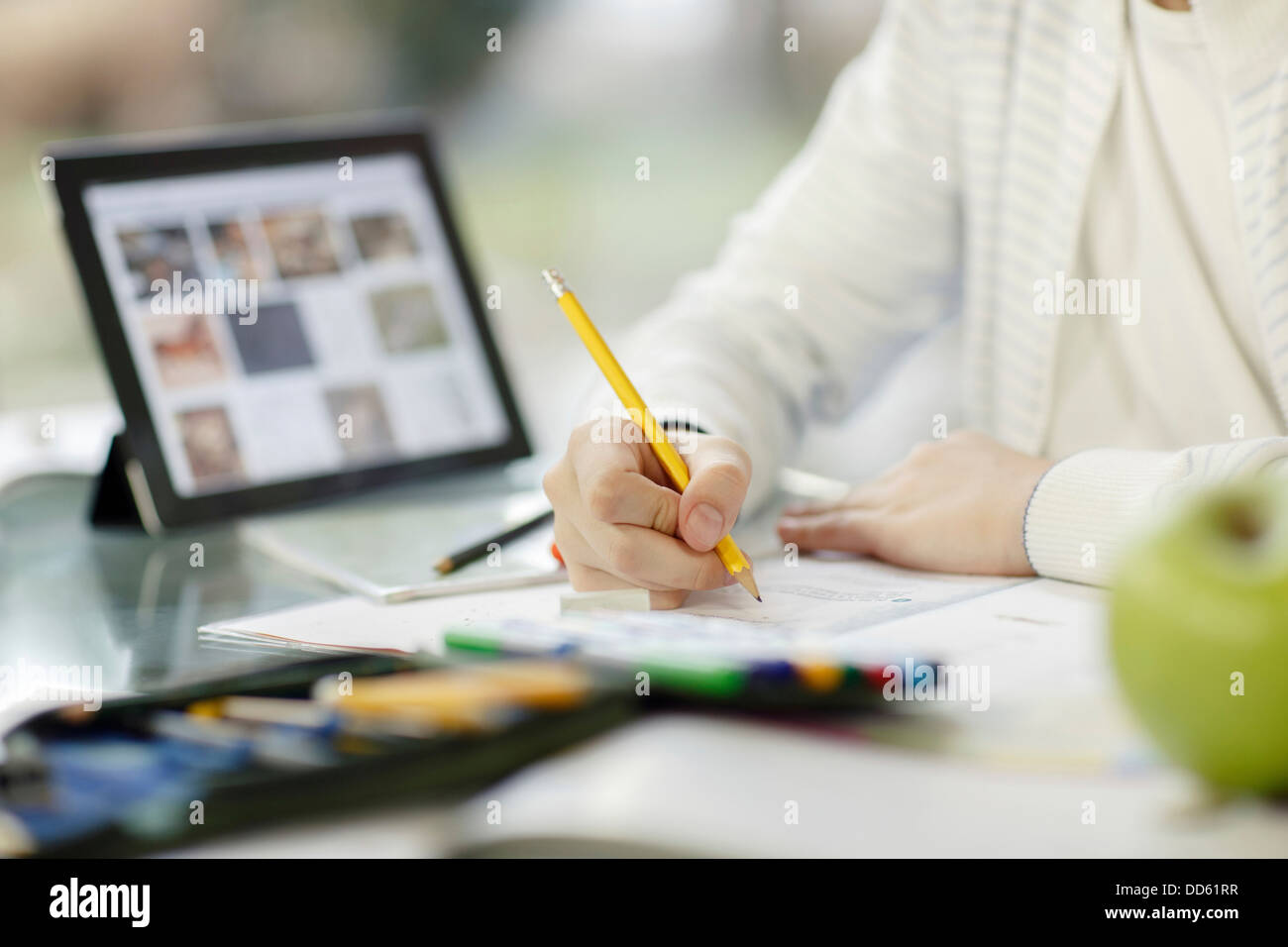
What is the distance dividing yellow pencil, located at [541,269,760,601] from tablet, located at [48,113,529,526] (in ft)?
1.20

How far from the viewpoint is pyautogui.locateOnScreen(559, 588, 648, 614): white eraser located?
664 millimetres

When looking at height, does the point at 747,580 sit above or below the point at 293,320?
below

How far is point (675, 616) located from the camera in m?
A: 0.63

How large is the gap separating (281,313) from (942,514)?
0.60 metres

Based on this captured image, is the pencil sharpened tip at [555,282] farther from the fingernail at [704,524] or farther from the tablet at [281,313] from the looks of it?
the tablet at [281,313]

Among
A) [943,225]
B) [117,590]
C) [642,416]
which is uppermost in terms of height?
[943,225]

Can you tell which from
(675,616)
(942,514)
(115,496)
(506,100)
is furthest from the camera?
(506,100)

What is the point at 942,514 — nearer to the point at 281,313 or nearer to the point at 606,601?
the point at 606,601

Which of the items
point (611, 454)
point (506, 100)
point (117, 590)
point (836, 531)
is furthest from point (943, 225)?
point (506, 100)

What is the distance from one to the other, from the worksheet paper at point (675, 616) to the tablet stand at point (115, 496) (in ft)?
1.09

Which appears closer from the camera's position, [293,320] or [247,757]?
[247,757]

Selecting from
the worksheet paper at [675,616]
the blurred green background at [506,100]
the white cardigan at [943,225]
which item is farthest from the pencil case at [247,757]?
the blurred green background at [506,100]

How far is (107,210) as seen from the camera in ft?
3.25

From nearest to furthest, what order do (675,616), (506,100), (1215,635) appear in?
1. (1215,635)
2. (675,616)
3. (506,100)
